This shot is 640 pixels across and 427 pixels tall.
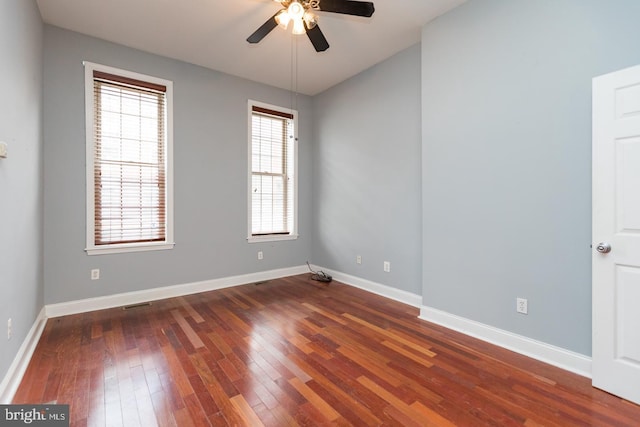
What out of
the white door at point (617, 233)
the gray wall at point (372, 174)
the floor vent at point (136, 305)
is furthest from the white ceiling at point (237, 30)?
the floor vent at point (136, 305)

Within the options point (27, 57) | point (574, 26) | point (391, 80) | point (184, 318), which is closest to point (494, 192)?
point (574, 26)

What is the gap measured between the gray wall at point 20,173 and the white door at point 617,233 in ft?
12.4

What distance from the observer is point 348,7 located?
6.92ft

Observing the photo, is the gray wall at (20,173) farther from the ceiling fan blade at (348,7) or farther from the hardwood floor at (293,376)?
the ceiling fan blade at (348,7)

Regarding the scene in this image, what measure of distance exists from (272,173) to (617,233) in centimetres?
399

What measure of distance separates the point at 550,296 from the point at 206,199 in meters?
3.89

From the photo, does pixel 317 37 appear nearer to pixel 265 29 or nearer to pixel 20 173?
pixel 265 29

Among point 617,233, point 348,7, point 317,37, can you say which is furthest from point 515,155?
point 317,37

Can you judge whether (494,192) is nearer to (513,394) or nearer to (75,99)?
(513,394)

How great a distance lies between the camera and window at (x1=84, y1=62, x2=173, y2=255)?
3.21 metres

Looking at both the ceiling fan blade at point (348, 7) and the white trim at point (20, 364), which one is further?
the ceiling fan blade at point (348, 7)

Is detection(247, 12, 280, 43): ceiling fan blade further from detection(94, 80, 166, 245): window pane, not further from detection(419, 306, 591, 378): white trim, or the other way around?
detection(419, 306, 591, 378): white trim

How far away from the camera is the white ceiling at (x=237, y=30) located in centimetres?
268

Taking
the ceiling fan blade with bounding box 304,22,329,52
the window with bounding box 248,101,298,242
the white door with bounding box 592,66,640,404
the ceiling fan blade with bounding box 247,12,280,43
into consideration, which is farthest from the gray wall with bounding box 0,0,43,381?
the white door with bounding box 592,66,640,404
